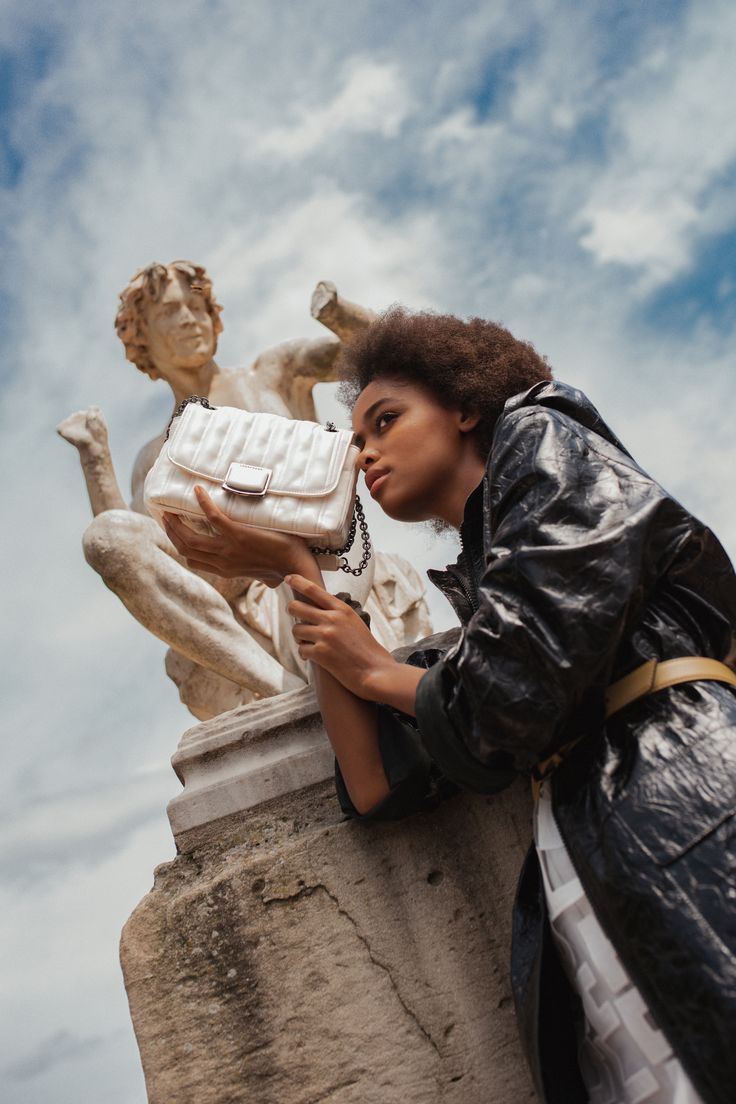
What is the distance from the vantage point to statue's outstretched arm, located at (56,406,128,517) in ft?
14.9

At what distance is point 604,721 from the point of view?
4.10ft

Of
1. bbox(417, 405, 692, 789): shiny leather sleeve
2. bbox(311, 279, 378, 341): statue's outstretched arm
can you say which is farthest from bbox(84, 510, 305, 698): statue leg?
bbox(417, 405, 692, 789): shiny leather sleeve

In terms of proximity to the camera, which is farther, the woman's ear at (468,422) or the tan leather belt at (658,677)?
the woman's ear at (468,422)

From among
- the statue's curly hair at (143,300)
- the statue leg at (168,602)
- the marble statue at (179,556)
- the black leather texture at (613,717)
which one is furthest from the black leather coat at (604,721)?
the statue's curly hair at (143,300)

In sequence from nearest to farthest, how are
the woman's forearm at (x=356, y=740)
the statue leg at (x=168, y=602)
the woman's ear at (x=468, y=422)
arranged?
1. the woman's forearm at (x=356, y=740)
2. the woman's ear at (x=468, y=422)
3. the statue leg at (x=168, y=602)

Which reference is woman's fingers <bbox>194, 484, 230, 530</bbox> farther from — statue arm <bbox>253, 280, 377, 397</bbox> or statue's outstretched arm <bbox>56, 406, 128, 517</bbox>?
statue arm <bbox>253, 280, 377, 397</bbox>

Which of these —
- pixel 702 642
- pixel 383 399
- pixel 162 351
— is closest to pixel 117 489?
pixel 162 351

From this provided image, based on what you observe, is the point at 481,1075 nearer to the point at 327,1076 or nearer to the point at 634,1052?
the point at 327,1076

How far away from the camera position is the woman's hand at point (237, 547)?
5.42 ft

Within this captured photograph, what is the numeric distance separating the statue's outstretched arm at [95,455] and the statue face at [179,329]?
0.49 meters

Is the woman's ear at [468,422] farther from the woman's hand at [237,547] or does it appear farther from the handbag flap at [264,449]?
the woman's hand at [237,547]

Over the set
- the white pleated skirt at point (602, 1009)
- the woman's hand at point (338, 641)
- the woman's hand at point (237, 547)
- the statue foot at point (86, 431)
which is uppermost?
the statue foot at point (86, 431)

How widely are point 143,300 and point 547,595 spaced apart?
13.7ft

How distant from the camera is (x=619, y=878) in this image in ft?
3.69
